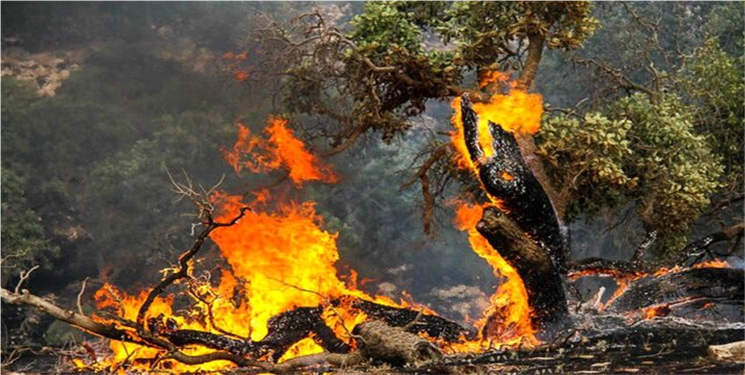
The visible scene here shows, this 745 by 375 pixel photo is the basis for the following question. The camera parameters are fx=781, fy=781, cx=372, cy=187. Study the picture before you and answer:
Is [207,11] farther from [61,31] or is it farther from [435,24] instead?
[435,24]

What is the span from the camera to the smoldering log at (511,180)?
13727 mm

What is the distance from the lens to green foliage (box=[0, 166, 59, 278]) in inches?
1050

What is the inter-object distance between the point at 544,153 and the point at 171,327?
794 centimetres

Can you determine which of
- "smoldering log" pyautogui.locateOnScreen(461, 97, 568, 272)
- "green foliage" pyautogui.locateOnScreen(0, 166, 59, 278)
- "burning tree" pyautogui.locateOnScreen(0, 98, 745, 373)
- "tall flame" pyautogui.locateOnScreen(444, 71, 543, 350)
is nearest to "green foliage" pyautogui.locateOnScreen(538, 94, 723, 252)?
"tall flame" pyautogui.locateOnScreen(444, 71, 543, 350)

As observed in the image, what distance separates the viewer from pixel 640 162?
53.3ft

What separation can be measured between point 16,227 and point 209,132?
961 cm

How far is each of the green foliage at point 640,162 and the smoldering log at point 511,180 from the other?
4.88 ft

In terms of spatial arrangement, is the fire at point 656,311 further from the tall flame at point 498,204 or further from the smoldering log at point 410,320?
the smoldering log at point 410,320

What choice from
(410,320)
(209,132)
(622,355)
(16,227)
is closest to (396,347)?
(410,320)

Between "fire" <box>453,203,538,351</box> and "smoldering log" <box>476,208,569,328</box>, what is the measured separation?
0.90ft

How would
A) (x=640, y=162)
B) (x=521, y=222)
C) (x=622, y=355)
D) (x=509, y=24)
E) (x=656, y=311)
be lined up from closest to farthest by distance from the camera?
(x=622, y=355), (x=521, y=222), (x=656, y=311), (x=509, y=24), (x=640, y=162)

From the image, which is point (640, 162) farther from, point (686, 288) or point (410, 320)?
point (410, 320)

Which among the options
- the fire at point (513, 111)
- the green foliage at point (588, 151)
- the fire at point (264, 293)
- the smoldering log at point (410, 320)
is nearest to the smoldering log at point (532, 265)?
the smoldering log at point (410, 320)

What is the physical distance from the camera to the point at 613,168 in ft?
50.0
